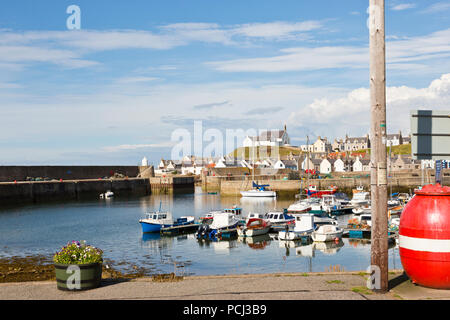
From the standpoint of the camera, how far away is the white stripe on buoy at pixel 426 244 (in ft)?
36.2

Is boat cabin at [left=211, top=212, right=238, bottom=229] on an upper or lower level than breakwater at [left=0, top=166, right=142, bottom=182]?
lower

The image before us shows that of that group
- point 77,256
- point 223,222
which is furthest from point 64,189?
point 77,256

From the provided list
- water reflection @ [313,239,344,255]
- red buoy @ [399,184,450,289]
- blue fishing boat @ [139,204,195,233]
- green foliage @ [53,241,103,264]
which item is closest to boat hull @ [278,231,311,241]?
water reflection @ [313,239,344,255]

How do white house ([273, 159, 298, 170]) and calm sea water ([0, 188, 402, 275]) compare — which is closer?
calm sea water ([0, 188, 402, 275])

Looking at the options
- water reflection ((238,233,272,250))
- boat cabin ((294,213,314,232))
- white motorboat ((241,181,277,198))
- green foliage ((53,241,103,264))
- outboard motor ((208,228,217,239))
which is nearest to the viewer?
green foliage ((53,241,103,264))

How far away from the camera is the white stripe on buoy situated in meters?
11.0

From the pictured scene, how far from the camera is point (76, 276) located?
11.8 meters

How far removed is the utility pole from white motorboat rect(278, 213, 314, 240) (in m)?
27.6

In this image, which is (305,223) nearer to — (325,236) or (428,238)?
(325,236)

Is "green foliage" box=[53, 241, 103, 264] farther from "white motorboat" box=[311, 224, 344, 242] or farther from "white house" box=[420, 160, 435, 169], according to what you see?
"white house" box=[420, 160, 435, 169]

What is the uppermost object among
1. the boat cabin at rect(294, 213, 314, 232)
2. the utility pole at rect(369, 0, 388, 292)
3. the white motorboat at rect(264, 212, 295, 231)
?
the utility pole at rect(369, 0, 388, 292)

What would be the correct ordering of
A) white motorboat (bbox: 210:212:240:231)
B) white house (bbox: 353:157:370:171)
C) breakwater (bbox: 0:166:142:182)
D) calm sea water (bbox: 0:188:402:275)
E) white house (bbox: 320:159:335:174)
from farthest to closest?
white house (bbox: 320:159:335:174), white house (bbox: 353:157:370:171), breakwater (bbox: 0:166:142:182), white motorboat (bbox: 210:212:240:231), calm sea water (bbox: 0:188:402:275)

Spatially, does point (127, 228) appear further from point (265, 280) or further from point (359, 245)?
point (265, 280)
